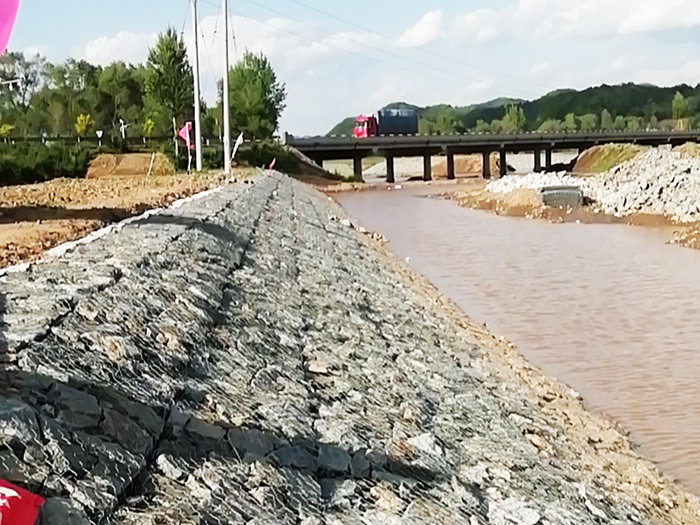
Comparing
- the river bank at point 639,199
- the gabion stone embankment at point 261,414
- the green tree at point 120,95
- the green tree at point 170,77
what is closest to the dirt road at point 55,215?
the gabion stone embankment at point 261,414

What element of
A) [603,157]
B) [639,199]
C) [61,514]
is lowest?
[639,199]

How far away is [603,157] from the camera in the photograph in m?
84.6

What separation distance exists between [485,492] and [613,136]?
298ft

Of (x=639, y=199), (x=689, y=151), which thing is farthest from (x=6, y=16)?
(x=689, y=151)

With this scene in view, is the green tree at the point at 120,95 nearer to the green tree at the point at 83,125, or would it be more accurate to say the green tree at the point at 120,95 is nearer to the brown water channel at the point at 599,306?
the green tree at the point at 83,125

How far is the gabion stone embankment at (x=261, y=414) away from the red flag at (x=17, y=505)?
13cm

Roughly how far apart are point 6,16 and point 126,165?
178 feet

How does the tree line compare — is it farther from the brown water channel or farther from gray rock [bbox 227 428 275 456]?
gray rock [bbox 227 428 275 456]

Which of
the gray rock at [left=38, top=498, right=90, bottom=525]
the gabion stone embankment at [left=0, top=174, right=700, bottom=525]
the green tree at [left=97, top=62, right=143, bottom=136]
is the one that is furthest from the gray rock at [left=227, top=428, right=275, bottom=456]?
the green tree at [left=97, top=62, right=143, bottom=136]

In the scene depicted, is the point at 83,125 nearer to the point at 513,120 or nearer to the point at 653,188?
the point at 653,188

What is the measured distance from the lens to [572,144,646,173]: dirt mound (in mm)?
80938

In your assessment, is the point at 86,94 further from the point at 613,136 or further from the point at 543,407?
the point at 543,407

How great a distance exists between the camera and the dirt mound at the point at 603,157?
80938mm

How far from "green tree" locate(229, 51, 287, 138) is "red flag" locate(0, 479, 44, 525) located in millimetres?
71299
